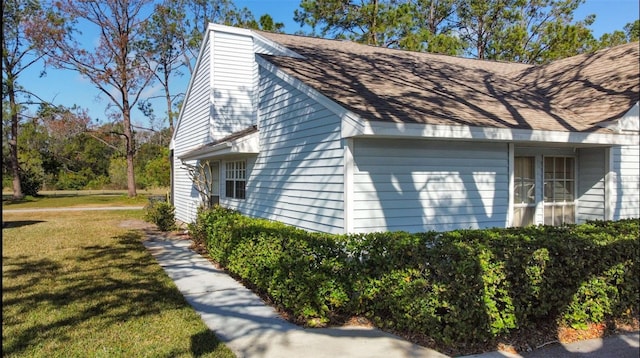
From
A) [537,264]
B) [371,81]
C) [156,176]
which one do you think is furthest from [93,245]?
[156,176]

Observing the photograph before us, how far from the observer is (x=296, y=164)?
7859mm

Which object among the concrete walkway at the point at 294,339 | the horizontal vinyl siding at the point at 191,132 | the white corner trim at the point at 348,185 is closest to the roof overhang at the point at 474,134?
the white corner trim at the point at 348,185

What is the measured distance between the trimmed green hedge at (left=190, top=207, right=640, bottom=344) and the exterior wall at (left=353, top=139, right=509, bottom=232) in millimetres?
1094

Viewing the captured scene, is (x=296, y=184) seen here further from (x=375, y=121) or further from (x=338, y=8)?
(x=338, y=8)

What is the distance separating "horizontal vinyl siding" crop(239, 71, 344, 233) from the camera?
264 inches

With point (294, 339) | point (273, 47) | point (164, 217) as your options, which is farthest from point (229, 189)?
point (294, 339)

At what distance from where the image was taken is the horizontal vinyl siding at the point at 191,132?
12.9 m

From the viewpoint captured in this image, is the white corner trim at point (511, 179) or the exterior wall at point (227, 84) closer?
the white corner trim at point (511, 179)

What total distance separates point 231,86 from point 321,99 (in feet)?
20.7

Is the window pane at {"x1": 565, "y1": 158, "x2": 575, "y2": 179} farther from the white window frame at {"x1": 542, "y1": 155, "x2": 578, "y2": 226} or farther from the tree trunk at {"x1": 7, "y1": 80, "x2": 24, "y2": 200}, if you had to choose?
the tree trunk at {"x1": 7, "y1": 80, "x2": 24, "y2": 200}

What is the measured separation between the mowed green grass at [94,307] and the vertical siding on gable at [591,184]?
7.25 m

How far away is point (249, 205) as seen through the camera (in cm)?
1009

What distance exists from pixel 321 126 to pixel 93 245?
24.1 feet

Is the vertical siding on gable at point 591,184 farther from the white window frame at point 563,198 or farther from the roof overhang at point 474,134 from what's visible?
the roof overhang at point 474,134
